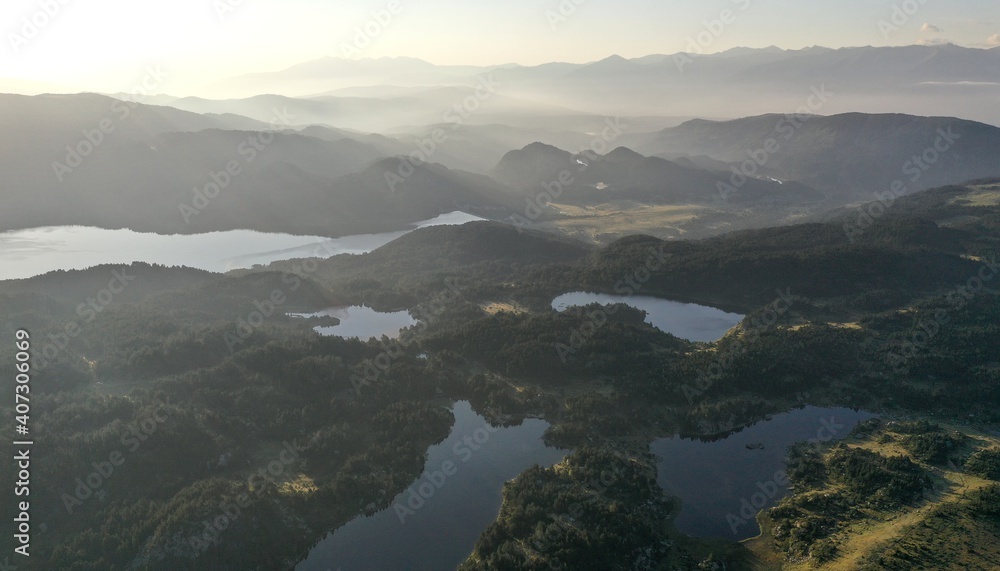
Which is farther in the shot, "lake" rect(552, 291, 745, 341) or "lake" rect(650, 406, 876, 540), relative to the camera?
"lake" rect(552, 291, 745, 341)

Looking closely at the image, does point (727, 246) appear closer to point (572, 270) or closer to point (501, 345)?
point (572, 270)

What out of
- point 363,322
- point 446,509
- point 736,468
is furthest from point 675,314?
point 446,509

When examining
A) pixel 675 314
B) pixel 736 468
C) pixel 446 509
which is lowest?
pixel 446 509

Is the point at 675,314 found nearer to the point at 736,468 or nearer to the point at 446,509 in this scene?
the point at 736,468

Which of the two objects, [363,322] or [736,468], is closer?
[736,468]

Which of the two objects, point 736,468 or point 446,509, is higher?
point 736,468

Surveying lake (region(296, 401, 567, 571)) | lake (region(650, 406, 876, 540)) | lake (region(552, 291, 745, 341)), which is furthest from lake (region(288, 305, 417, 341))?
lake (region(650, 406, 876, 540))

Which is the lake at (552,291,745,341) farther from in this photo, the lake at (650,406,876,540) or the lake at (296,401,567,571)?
the lake at (296,401,567,571)
